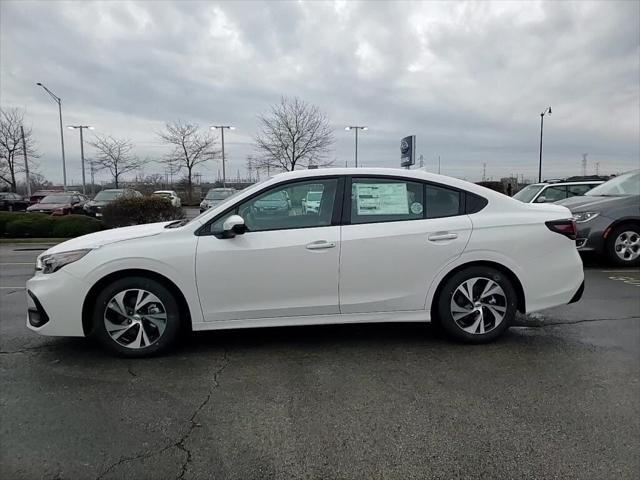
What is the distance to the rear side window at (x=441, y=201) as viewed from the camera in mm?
4180

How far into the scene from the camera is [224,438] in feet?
8.96

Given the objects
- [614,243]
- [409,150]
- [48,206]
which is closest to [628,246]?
[614,243]

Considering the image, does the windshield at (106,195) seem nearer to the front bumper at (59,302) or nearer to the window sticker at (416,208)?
the front bumper at (59,302)

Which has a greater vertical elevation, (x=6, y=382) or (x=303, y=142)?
(x=303, y=142)

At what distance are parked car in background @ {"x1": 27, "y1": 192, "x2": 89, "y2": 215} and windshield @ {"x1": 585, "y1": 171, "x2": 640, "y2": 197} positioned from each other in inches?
836

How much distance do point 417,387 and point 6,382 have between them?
3101 millimetres

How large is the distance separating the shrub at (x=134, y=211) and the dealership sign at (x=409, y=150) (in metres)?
8.98

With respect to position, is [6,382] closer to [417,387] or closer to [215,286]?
[215,286]

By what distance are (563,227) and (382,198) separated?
1697 mm

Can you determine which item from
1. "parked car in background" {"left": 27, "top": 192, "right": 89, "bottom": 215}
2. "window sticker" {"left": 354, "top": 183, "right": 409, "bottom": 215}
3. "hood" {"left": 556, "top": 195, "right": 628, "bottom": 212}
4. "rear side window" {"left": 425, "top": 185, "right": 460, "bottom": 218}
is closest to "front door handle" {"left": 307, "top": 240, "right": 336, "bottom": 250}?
"window sticker" {"left": 354, "top": 183, "right": 409, "bottom": 215}

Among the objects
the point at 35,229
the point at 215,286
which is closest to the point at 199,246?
the point at 215,286

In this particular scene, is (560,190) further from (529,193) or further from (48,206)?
(48,206)

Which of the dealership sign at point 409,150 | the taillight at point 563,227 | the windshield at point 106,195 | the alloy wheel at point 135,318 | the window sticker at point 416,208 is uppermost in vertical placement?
the dealership sign at point 409,150

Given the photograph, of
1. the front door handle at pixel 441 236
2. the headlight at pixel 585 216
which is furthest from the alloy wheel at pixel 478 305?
the headlight at pixel 585 216
